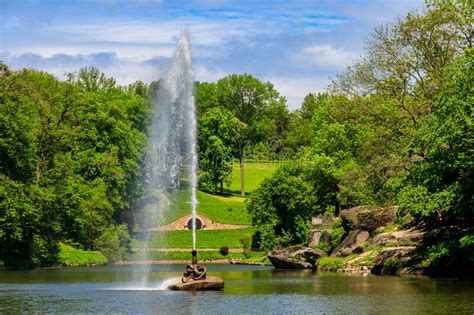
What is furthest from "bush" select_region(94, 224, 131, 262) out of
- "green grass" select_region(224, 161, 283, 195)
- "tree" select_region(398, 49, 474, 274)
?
"green grass" select_region(224, 161, 283, 195)

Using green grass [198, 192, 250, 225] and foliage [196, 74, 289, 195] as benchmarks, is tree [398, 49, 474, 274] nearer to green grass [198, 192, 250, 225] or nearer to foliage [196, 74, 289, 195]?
green grass [198, 192, 250, 225]

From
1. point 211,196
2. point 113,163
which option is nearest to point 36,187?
point 113,163

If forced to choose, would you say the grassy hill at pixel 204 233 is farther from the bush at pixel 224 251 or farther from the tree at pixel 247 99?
the tree at pixel 247 99

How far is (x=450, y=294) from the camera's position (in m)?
36.6

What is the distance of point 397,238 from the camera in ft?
186

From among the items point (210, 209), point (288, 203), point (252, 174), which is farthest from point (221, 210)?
point (252, 174)

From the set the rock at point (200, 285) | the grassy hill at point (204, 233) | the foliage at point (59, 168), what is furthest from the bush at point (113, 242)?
the rock at point (200, 285)

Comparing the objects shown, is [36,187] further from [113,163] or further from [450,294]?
[450,294]

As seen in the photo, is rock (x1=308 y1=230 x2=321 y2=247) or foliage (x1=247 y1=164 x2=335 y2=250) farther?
foliage (x1=247 y1=164 x2=335 y2=250)

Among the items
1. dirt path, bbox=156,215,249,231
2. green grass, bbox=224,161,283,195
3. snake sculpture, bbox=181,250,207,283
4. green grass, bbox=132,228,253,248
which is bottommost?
snake sculpture, bbox=181,250,207,283

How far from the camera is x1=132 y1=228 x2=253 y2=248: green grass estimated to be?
323ft

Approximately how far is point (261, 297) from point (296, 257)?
29357 millimetres

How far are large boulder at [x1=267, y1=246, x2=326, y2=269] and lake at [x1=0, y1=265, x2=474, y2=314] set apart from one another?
50.6 ft

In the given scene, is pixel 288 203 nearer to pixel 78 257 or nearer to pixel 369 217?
pixel 78 257
